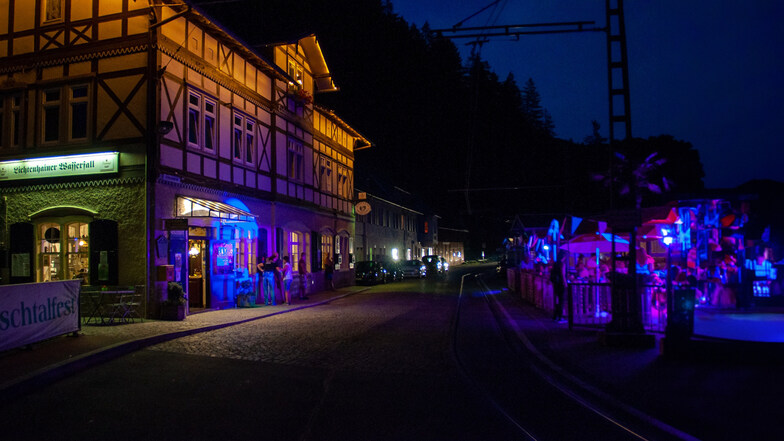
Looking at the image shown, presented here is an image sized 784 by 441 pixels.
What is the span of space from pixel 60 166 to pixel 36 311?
22.5 ft

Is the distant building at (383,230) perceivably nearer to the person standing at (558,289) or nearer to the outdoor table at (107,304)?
the person standing at (558,289)

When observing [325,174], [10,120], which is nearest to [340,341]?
[10,120]

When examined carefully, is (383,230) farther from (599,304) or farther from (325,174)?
(599,304)

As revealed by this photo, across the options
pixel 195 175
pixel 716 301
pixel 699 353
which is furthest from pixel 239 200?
pixel 716 301

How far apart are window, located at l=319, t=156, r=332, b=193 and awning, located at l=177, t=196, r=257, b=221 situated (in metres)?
10.5

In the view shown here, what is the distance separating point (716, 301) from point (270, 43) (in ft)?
63.4

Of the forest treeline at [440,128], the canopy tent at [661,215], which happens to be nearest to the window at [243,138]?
the canopy tent at [661,215]

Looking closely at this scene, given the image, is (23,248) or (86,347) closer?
(86,347)

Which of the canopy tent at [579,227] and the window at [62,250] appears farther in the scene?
the canopy tent at [579,227]

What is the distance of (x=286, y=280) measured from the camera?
22.0 metres

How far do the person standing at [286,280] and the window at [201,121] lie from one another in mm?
5202

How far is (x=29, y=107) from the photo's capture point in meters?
16.9

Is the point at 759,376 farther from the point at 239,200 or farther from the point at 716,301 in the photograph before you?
the point at 239,200

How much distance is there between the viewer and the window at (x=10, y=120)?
1717cm
